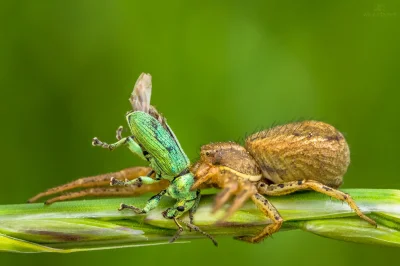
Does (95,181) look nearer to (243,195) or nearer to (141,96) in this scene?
(141,96)

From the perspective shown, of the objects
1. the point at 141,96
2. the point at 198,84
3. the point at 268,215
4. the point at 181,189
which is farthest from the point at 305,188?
the point at 198,84

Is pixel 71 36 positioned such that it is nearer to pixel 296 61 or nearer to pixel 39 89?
pixel 39 89

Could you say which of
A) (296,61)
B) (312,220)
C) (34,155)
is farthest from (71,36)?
(312,220)

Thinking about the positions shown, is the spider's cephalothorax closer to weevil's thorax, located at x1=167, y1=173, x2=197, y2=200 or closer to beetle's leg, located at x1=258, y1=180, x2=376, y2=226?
beetle's leg, located at x1=258, y1=180, x2=376, y2=226

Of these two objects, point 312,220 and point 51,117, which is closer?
point 312,220

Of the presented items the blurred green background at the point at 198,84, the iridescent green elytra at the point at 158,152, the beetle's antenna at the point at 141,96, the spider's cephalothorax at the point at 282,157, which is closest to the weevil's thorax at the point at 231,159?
the spider's cephalothorax at the point at 282,157
